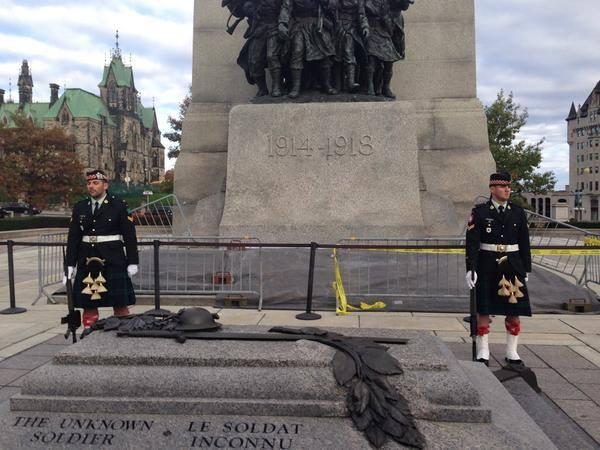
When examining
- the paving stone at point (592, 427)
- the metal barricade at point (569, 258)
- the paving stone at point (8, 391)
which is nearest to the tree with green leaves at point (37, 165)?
the metal barricade at point (569, 258)

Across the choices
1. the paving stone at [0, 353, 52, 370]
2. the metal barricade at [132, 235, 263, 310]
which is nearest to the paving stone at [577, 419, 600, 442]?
the paving stone at [0, 353, 52, 370]

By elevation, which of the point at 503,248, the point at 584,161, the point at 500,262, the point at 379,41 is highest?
the point at 584,161

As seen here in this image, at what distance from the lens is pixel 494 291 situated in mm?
4918

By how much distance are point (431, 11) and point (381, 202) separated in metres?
5.75

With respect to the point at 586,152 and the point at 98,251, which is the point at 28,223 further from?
the point at 586,152

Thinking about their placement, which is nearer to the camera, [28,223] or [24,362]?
[24,362]

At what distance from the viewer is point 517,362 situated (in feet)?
15.5

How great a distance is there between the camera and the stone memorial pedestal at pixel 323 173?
10.8m

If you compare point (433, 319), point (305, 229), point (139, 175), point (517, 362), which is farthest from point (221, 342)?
point (139, 175)

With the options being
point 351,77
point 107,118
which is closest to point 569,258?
point 351,77

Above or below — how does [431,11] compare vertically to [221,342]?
above

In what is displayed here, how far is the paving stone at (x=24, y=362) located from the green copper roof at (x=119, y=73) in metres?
122

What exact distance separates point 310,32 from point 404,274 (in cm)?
555

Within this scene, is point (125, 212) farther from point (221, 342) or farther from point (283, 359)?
point (283, 359)
